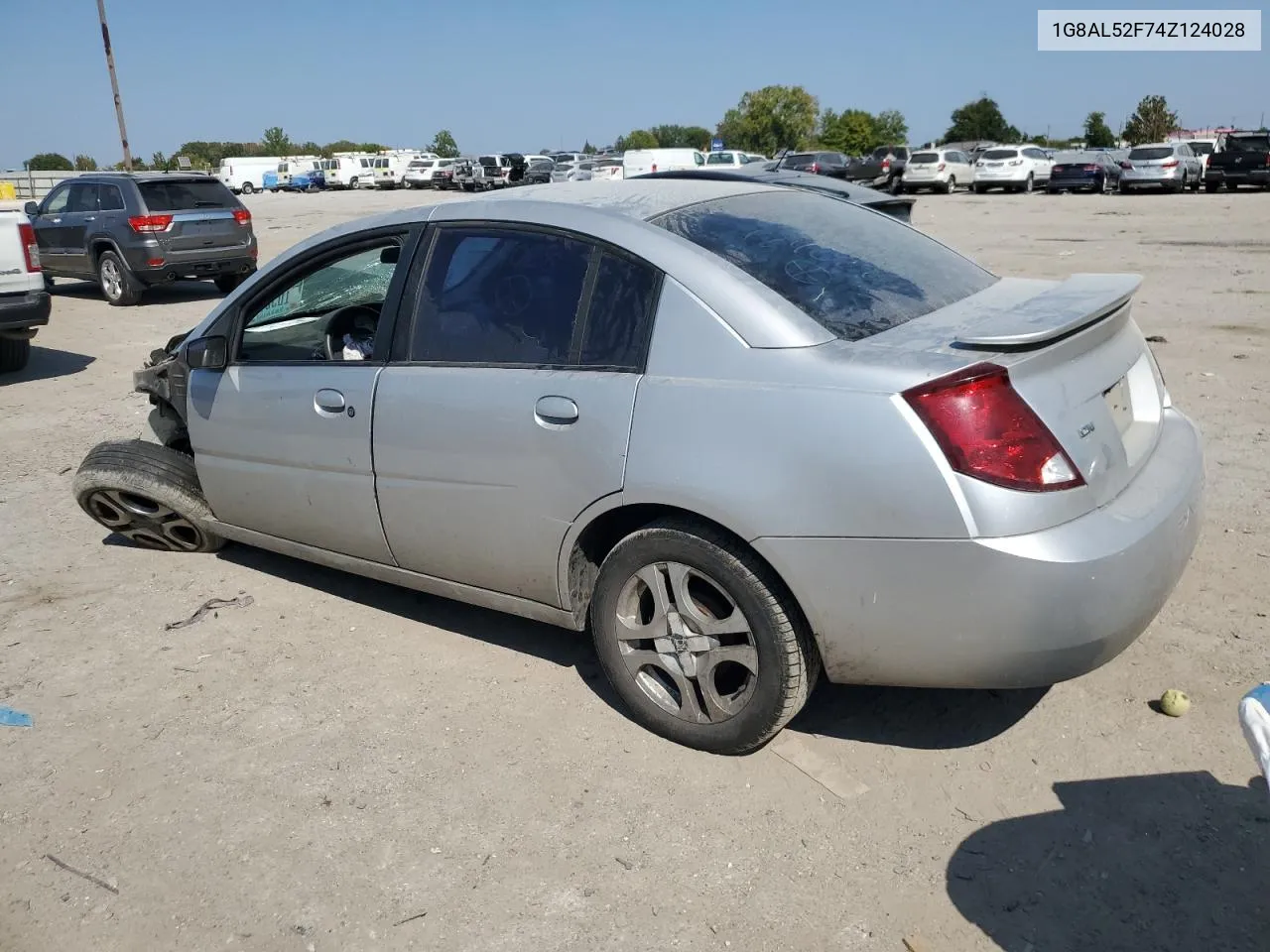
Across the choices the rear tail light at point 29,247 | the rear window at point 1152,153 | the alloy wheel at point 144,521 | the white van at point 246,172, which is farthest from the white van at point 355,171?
the alloy wheel at point 144,521

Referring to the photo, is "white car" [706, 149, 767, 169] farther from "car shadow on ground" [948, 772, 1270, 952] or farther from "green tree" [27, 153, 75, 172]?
"green tree" [27, 153, 75, 172]

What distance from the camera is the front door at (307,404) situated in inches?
155

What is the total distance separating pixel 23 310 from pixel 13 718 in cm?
668

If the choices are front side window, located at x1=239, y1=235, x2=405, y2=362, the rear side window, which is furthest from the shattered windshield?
the rear side window

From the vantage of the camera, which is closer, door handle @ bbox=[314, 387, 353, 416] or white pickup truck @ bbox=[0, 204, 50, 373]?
door handle @ bbox=[314, 387, 353, 416]

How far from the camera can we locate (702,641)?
3.16m

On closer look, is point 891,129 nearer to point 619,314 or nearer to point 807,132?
point 807,132

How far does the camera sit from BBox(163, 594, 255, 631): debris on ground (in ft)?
14.4

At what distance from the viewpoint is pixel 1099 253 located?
15.4 meters

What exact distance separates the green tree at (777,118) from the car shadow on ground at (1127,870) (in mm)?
91004

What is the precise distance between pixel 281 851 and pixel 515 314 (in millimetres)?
1807

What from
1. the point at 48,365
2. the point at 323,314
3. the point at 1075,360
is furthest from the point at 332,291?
the point at 48,365

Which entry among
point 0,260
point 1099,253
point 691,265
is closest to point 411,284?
point 691,265

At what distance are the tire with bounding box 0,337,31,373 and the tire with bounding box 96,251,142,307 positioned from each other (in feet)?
14.4
